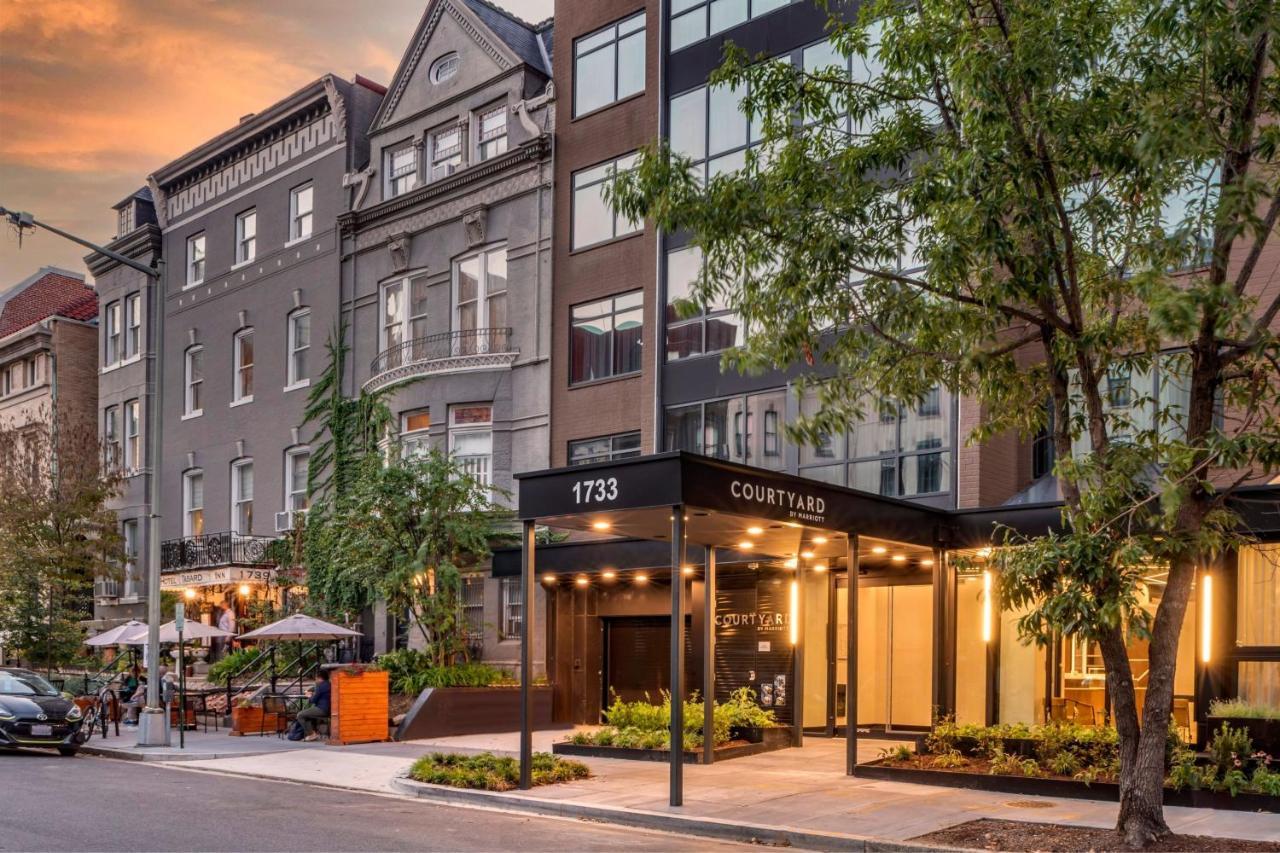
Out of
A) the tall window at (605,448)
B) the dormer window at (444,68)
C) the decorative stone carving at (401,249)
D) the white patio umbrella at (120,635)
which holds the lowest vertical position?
the white patio umbrella at (120,635)

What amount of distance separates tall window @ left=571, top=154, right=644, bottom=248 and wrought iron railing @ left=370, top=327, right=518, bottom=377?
2.83 metres

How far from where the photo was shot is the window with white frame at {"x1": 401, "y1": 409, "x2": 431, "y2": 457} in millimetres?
30694

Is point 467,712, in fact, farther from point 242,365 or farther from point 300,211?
point 300,211

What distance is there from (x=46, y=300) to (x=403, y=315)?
27455 millimetres

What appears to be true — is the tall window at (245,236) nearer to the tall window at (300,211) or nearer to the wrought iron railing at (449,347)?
the tall window at (300,211)

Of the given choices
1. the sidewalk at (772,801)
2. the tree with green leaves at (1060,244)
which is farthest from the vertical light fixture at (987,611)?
the tree with green leaves at (1060,244)

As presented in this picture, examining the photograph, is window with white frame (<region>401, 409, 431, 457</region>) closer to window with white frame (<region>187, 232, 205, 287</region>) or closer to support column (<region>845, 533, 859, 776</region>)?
window with white frame (<region>187, 232, 205, 287</region>)

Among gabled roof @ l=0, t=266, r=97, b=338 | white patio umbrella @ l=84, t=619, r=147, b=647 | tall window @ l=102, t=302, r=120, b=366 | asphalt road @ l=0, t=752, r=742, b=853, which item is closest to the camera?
asphalt road @ l=0, t=752, r=742, b=853

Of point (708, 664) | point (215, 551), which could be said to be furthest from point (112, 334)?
point (708, 664)

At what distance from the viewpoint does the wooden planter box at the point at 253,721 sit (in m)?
27.0

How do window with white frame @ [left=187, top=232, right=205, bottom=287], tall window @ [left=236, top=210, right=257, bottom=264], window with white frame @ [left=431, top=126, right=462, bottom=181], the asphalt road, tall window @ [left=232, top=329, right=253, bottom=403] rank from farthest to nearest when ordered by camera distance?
window with white frame @ [left=187, top=232, right=205, bottom=287], tall window @ [left=236, top=210, right=257, bottom=264], tall window @ [left=232, top=329, right=253, bottom=403], window with white frame @ [left=431, top=126, right=462, bottom=181], the asphalt road

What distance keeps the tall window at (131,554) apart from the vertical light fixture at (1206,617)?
103 ft

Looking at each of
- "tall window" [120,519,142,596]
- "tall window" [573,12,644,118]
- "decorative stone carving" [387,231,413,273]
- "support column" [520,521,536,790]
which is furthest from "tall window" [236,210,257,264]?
"support column" [520,521,536,790]

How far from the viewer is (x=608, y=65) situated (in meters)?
29.4
